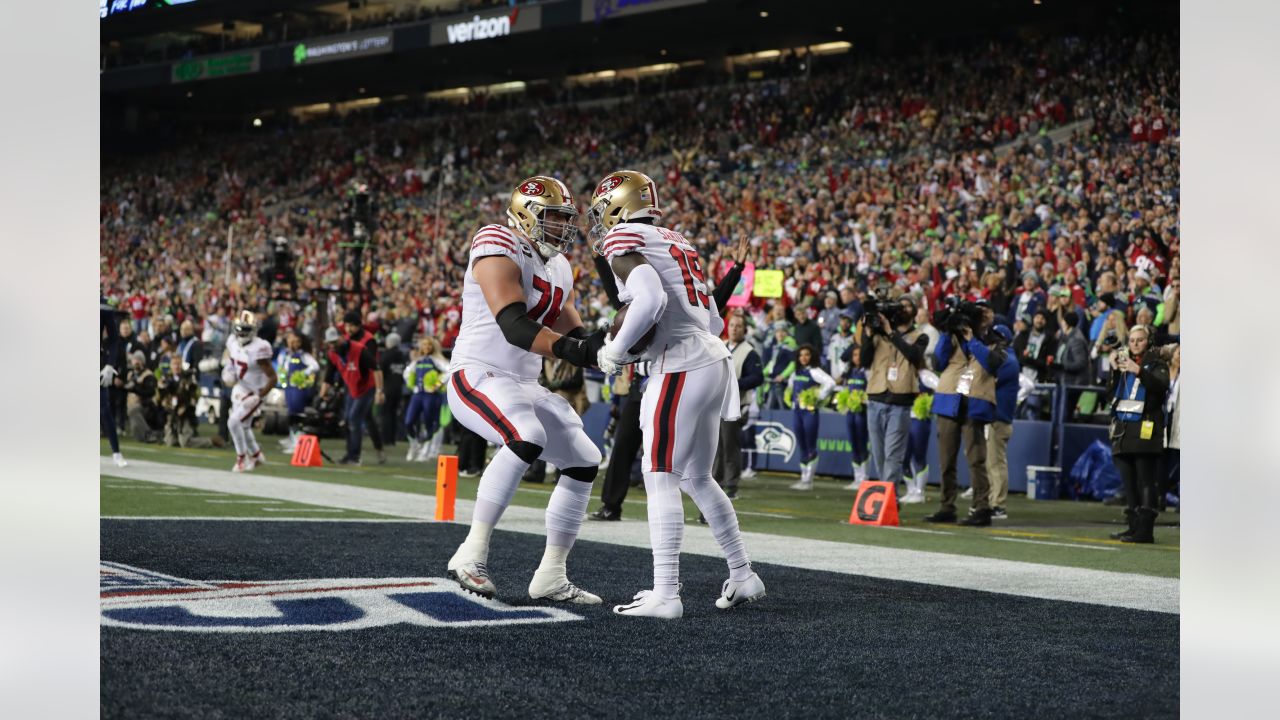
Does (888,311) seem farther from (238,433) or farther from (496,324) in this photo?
(238,433)

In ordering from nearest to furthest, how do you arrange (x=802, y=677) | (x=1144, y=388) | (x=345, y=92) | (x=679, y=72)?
1. (x=802, y=677)
2. (x=1144, y=388)
3. (x=679, y=72)
4. (x=345, y=92)

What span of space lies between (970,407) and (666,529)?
5.44m

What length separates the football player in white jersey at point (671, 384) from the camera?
5980 millimetres

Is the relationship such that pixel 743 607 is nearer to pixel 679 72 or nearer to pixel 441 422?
pixel 441 422

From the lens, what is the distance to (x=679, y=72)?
3488 centimetres

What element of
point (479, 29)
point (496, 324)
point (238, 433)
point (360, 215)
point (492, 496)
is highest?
point (479, 29)

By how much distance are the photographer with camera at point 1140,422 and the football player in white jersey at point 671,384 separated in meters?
4.57

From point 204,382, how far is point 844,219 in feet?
37.4

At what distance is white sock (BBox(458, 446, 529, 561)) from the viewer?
20.3ft

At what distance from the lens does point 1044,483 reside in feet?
44.2

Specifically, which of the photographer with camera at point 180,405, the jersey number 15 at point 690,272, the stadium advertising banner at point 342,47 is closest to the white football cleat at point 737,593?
the jersey number 15 at point 690,272

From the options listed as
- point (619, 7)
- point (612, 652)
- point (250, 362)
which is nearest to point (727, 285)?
point (612, 652)

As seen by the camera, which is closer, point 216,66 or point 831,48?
point 831,48

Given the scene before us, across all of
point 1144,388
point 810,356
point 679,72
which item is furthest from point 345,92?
point 1144,388
